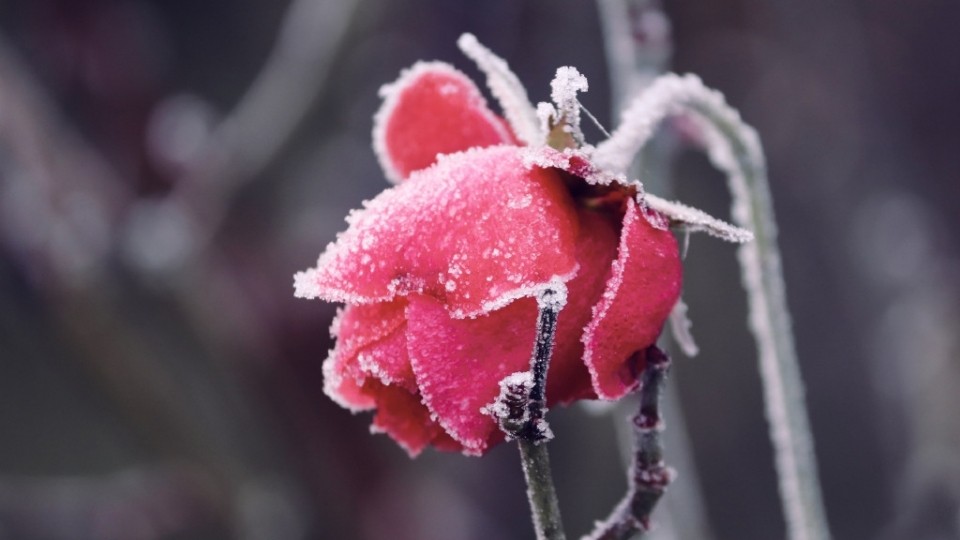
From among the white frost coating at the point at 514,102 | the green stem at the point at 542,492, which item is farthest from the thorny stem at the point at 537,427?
the white frost coating at the point at 514,102

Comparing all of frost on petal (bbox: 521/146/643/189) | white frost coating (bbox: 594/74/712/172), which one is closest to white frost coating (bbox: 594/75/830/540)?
white frost coating (bbox: 594/74/712/172)

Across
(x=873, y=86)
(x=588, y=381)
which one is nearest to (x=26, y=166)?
(x=588, y=381)

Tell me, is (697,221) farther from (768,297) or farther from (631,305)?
(768,297)

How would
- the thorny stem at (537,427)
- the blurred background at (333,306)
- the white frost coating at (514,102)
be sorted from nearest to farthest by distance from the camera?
the thorny stem at (537,427) → the white frost coating at (514,102) → the blurred background at (333,306)

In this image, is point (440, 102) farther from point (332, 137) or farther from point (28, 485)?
point (28, 485)

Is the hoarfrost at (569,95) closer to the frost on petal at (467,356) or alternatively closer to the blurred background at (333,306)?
the frost on petal at (467,356)

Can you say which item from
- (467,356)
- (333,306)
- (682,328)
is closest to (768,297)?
(682,328)
